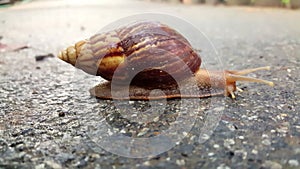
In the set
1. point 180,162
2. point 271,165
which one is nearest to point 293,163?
point 271,165

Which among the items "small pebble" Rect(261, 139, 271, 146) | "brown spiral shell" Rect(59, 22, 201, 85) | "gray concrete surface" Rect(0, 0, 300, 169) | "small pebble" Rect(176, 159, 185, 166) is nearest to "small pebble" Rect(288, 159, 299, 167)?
"gray concrete surface" Rect(0, 0, 300, 169)

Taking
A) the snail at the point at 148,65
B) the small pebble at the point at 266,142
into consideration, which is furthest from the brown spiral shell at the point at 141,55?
the small pebble at the point at 266,142

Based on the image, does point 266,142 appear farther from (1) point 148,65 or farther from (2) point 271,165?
(1) point 148,65

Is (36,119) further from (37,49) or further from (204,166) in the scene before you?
(37,49)

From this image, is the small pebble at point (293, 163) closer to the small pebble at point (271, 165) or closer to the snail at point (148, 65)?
the small pebble at point (271, 165)

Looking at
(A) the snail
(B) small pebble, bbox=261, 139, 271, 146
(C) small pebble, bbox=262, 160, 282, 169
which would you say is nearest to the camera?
(C) small pebble, bbox=262, 160, 282, 169

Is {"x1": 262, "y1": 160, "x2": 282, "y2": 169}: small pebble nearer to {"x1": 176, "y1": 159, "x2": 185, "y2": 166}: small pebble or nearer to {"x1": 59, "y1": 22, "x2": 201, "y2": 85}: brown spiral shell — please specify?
{"x1": 176, "y1": 159, "x2": 185, "y2": 166}: small pebble

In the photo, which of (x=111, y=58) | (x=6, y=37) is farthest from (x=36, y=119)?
(x=6, y=37)
